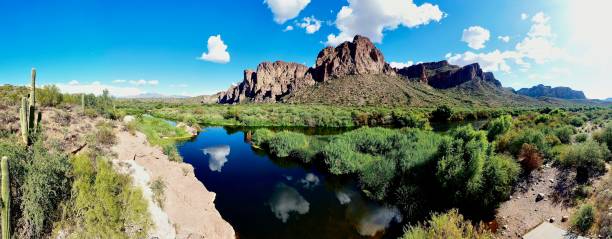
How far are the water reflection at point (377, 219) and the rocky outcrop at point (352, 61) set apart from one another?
124m

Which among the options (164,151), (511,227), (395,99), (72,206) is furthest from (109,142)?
(395,99)

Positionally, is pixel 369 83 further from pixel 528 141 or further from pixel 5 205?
pixel 5 205

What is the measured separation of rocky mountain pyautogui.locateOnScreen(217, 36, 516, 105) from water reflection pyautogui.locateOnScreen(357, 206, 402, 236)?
87484 millimetres

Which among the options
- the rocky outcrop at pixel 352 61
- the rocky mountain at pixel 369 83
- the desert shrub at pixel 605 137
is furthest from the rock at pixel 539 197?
the rocky outcrop at pixel 352 61

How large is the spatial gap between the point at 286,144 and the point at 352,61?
12865cm

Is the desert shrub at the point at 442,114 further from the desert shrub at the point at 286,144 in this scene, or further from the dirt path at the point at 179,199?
the dirt path at the point at 179,199

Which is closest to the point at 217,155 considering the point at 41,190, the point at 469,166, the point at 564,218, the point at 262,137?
the point at 262,137

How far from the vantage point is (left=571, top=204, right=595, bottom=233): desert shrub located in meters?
9.50

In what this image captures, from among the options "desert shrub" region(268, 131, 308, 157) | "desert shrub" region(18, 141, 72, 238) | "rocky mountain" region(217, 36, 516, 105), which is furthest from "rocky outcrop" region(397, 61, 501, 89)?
"desert shrub" region(18, 141, 72, 238)

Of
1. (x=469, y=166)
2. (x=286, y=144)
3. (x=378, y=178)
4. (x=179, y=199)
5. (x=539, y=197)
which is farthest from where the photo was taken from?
(x=286, y=144)

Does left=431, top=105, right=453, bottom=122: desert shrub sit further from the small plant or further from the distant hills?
the small plant

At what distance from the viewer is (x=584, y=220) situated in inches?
376

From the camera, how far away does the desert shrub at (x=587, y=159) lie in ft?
41.4

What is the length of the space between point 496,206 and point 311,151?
52.6 ft
